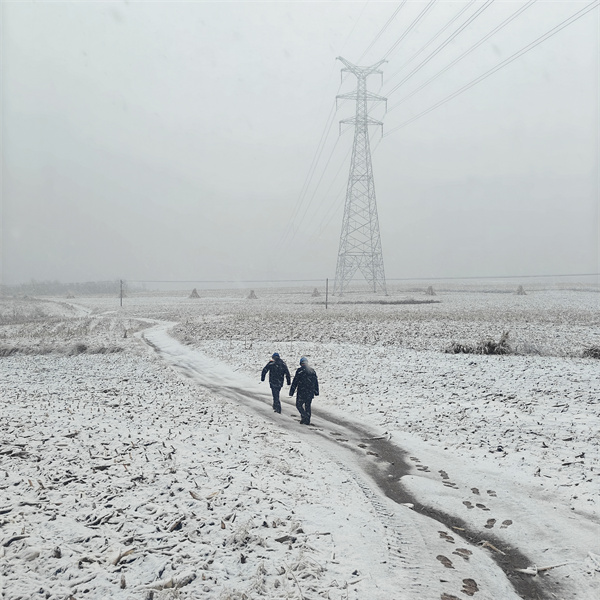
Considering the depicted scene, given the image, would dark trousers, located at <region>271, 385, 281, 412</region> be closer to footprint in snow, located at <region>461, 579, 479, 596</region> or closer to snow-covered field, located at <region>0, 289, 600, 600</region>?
snow-covered field, located at <region>0, 289, 600, 600</region>

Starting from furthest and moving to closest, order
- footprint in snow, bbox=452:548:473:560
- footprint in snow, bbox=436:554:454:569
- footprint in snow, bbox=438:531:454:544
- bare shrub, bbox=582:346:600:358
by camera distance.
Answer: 1. bare shrub, bbox=582:346:600:358
2. footprint in snow, bbox=438:531:454:544
3. footprint in snow, bbox=452:548:473:560
4. footprint in snow, bbox=436:554:454:569

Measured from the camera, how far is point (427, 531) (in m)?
6.64

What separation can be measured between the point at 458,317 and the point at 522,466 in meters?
27.1

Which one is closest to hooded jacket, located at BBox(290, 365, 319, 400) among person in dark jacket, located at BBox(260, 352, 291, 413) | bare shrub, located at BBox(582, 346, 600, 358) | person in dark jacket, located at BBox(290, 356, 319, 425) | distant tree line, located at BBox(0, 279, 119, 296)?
person in dark jacket, located at BBox(290, 356, 319, 425)

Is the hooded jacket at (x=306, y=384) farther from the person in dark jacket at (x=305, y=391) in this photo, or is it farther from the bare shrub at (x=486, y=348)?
the bare shrub at (x=486, y=348)

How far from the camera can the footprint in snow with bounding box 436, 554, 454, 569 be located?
5.71 m

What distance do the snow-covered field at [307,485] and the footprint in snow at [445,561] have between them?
0.08m

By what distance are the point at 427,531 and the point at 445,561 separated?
0.82 m

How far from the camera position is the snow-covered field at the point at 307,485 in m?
5.41

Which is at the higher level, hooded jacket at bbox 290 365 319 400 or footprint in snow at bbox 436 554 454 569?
hooded jacket at bbox 290 365 319 400

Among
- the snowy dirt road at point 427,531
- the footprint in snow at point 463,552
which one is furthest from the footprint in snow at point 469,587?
the footprint in snow at point 463,552

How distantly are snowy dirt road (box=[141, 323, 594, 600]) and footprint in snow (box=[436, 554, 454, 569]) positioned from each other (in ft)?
0.04

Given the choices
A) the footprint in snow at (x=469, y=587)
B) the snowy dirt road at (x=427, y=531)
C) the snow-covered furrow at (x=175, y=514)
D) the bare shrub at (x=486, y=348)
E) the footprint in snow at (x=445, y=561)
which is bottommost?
the snowy dirt road at (x=427, y=531)

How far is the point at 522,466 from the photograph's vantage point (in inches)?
359
